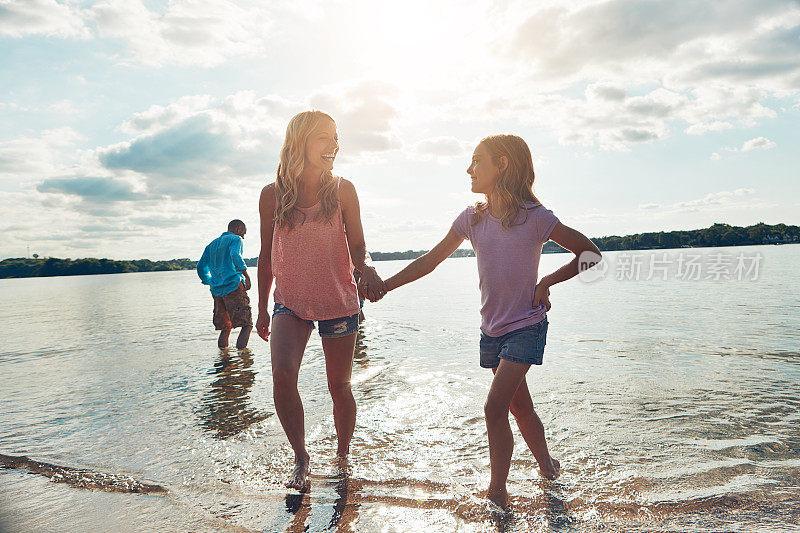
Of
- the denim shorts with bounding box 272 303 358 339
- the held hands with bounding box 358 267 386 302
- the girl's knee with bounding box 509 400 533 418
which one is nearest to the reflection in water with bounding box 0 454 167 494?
the denim shorts with bounding box 272 303 358 339

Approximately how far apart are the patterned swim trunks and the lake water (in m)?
0.76

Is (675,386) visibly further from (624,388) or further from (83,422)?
(83,422)

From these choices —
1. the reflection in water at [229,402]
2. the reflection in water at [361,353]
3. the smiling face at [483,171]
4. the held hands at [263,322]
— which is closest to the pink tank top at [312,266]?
the held hands at [263,322]

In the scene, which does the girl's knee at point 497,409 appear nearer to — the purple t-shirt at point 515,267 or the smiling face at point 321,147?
the purple t-shirt at point 515,267

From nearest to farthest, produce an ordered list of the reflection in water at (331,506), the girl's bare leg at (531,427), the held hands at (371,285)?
the reflection in water at (331,506) < the girl's bare leg at (531,427) < the held hands at (371,285)

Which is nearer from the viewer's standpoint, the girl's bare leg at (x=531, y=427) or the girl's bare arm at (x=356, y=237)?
the girl's bare leg at (x=531, y=427)

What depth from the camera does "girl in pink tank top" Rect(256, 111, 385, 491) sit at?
359 centimetres

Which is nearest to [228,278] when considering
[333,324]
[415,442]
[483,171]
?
[415,442]

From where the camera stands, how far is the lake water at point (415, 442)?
10.7 ft

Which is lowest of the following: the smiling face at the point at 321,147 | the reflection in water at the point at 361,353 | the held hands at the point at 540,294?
the reflection in water at the point at 361,353

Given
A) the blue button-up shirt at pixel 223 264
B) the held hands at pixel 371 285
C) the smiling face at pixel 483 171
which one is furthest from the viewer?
the blue button-up shirt at pixel 223 264

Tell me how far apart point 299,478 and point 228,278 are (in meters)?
7.01

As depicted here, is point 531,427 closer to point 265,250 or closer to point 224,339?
point 265,250

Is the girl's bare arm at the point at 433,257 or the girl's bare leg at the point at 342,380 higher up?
the girl's bare arm at the point at 433,257
